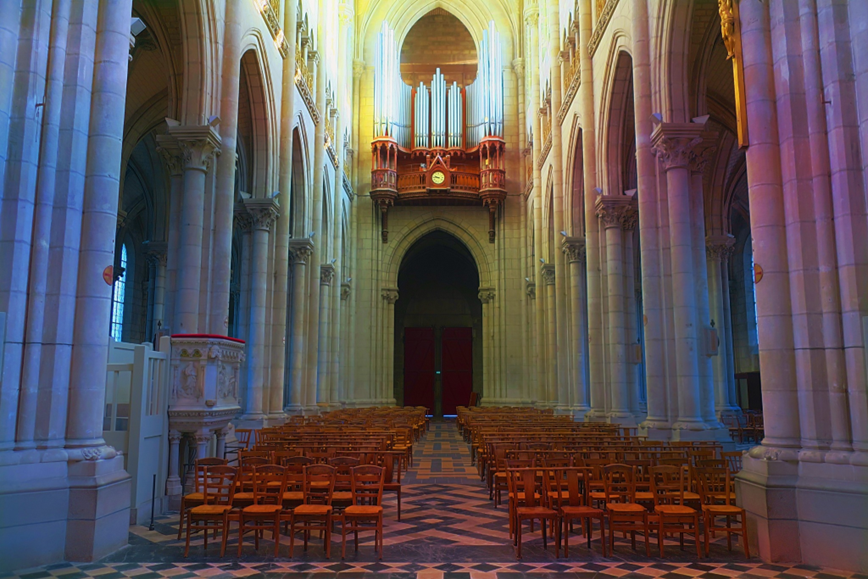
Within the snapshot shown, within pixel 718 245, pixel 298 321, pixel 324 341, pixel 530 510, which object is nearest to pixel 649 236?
pixel 530 510

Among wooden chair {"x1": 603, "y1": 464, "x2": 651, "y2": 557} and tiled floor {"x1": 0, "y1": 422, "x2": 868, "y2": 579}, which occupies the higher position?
wooden chair {"x1": 603, "y1": 464, "x2": 651, "y2": 557}

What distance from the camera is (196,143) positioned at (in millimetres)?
12344

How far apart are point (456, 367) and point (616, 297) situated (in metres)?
23.8

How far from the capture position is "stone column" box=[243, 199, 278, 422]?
53.1 feet

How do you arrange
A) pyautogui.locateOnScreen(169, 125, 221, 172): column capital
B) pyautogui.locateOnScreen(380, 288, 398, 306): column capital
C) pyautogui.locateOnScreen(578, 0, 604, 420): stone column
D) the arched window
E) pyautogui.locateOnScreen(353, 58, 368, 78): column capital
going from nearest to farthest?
pyautogui.locateOnScreen(169, 125, 221, 172): column capital, pyautogui.locateOnScreen(578, 0, 604, 420): stone column, the arched window, pyautogui.locateOnScreen(353, 58, 368, 78): column capital, pyautogui.locateOnScreen(380, 288, 398, 306): column capital

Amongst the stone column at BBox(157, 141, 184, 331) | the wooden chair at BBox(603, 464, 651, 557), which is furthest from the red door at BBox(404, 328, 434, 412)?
the wooden chair at BBox(603, 464, 651, 557)

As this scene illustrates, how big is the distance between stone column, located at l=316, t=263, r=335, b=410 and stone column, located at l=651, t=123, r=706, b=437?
48.4 ft

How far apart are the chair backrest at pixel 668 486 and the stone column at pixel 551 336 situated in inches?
702

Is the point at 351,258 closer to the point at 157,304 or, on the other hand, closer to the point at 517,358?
the point at 517,358

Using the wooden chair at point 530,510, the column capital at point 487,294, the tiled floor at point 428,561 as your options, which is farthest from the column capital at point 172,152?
the column capital at point 487,294

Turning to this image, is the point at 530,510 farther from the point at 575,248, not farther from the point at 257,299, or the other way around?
the point at 575,248

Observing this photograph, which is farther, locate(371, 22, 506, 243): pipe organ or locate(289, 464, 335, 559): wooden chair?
locate(371, 22, 506, 243): pipe organ

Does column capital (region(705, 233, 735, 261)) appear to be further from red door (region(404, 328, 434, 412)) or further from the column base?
red door (region(404, 328, 434, 412))

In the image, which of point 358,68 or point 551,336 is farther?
point 358,68
